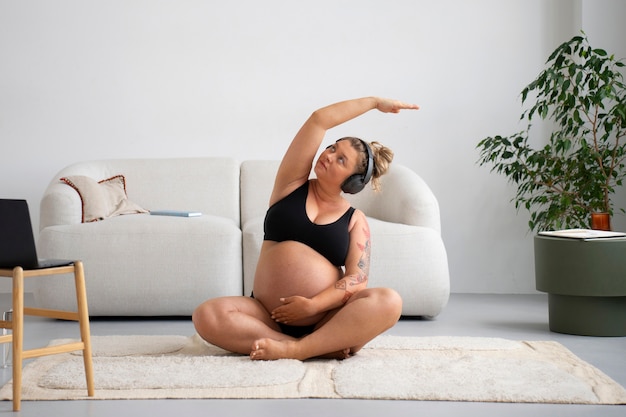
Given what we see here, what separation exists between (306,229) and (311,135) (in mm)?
355

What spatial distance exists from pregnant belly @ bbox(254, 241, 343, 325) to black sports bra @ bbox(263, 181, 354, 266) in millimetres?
25

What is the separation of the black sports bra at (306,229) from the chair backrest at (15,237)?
3.23ft

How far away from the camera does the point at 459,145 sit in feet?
19.7

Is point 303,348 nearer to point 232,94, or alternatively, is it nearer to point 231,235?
point 231,235

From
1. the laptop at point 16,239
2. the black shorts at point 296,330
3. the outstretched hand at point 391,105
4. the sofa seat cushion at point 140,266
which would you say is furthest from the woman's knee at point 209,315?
the sofa seat cushion at point 140,266

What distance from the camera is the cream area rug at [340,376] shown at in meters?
2.73

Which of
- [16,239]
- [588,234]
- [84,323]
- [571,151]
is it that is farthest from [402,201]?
[16,239]

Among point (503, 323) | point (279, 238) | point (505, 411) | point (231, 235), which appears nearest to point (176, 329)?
point (231, 235)

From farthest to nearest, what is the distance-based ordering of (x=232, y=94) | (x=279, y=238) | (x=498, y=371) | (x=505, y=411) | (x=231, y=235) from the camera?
(x=232, y=94) → (x=231, y=235) → (x=279, y=238) → (x=498, y=371) → (x=505, y=411)

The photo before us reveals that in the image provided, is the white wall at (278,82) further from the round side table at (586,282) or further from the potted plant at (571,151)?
the round side table at (586,282)

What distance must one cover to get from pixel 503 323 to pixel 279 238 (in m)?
1.70

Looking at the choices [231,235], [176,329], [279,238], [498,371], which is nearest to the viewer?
[498,371]

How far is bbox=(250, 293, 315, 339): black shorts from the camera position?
330 centimetres

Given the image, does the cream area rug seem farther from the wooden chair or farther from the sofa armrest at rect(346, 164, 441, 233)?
the sofa armrest at rect(346, 164, 441, 233)
